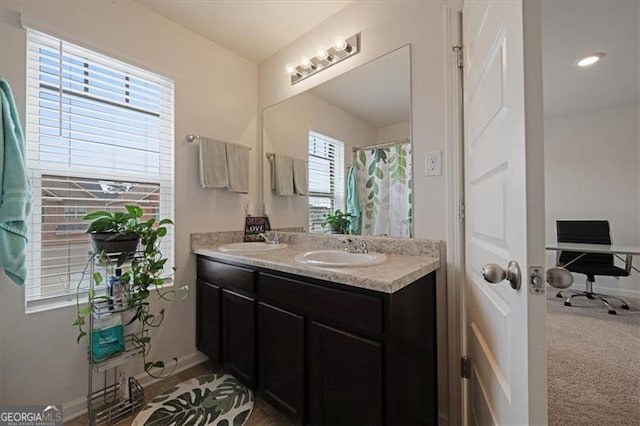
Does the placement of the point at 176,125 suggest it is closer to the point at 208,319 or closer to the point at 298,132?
the point at 298,132

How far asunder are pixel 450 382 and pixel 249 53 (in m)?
2.80

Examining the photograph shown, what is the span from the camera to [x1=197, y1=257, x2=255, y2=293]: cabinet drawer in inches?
60.2

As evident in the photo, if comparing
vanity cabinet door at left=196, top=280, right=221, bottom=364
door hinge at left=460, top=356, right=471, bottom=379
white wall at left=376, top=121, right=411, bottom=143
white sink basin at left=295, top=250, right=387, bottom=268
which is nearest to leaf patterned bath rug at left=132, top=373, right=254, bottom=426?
vanity cabinet door at left=196, top=280, right=221, bottom=364

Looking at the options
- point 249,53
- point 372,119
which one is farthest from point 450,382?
point 249,53

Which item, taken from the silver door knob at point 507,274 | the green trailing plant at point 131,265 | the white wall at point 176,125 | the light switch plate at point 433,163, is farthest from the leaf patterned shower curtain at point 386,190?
the green trailing plant at point 131,265

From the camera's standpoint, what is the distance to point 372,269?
1.16 m

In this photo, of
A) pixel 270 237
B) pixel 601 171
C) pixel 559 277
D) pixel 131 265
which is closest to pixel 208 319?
pixel 131 265

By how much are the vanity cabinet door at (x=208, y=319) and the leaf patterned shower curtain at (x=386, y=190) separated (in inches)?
45.2

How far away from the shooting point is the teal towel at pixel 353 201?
69.6 inches

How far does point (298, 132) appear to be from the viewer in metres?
2.15

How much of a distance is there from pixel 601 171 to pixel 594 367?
2.18m

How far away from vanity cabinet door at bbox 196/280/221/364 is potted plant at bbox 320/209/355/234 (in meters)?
0.89

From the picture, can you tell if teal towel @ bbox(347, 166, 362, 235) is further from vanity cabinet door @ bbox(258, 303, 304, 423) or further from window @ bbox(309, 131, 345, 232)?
vanity cabinet door @ bbox(258, 303, 304, 423)

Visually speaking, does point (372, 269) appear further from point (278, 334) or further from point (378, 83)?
point (378, 83)
